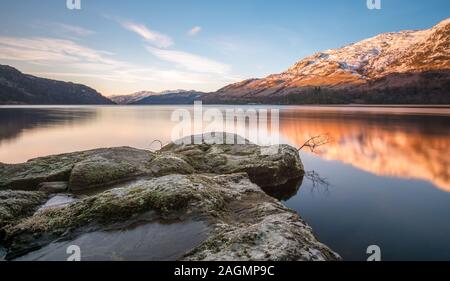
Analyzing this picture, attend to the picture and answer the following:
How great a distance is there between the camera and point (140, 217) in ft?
24.3

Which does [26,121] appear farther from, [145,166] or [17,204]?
[17,204]

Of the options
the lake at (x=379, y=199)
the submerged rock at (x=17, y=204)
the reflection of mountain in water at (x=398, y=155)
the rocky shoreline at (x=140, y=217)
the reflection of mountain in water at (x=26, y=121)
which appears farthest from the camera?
the reflection of mountain in water at (x=26, y=121)

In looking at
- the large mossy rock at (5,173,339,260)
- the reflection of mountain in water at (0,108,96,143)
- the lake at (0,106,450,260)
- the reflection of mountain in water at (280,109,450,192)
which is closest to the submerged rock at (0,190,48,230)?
the large mossy rock at (5,173,339,260)

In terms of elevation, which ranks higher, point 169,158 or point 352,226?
point 169,158

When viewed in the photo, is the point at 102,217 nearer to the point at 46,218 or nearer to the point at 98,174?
the point at 46,218

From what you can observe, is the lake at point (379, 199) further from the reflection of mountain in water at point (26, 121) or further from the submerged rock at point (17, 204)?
the reflection of mountain in water at point (26, 121)

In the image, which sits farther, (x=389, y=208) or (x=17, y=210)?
(x=389, y=208)

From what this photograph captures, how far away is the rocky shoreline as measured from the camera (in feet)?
18.6

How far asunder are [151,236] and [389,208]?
37.6 feet

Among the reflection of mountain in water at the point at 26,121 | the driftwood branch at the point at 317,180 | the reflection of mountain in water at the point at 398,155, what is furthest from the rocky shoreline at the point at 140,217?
the reflection of mountain in water at the point at 26,121

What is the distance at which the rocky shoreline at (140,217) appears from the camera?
18.6 feet

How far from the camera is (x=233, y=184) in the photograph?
35.6 ft

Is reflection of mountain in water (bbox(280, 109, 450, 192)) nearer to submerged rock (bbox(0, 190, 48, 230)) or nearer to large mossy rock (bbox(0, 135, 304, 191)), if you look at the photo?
large mossy rock (bbox(0, 135, 304, 191))
